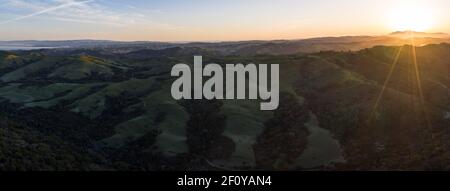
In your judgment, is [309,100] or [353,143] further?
[309,100]

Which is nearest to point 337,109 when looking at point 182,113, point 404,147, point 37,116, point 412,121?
point 412,121
